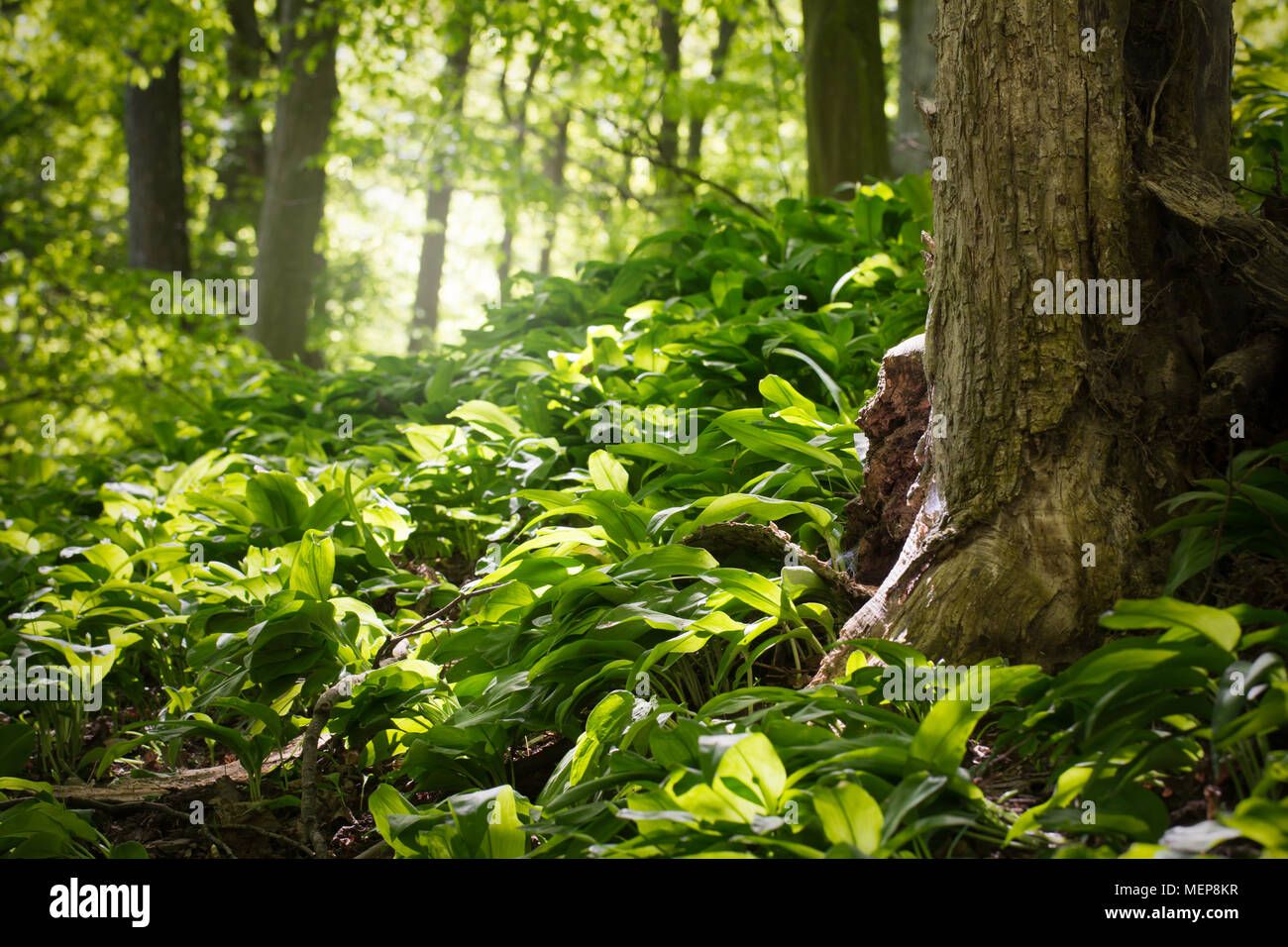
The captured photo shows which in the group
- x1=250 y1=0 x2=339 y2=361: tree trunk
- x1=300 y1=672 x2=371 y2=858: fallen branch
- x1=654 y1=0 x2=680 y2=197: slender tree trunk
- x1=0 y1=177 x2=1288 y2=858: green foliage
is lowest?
x1=300 y1=672 x2=371 y2=858: fallen branch

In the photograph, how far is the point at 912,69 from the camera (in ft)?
27.8

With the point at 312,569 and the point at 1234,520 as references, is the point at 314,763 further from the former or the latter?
the point at 1234,520

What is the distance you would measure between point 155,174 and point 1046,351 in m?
10.5

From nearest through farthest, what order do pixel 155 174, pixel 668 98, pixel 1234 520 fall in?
pixel 1234 520 → pixel 155 174 → pixel 668 98

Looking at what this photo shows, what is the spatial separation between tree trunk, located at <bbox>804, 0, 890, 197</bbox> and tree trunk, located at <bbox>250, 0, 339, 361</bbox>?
490 centimetres

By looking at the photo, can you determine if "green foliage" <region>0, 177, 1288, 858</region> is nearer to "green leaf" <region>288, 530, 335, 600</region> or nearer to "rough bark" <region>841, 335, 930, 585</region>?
"green leaf" <region>288, 530, 335, 600</region>

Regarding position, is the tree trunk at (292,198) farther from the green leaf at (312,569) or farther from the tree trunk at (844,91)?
the green leaf at (312,569)

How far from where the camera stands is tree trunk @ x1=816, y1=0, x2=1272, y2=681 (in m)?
2.03

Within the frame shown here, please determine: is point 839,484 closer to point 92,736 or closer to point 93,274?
point 92,736

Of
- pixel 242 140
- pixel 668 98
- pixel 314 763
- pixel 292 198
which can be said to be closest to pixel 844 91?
pixel 668 98

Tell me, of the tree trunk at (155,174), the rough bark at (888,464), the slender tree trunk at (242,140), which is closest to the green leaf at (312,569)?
the rough bark at (888,464)

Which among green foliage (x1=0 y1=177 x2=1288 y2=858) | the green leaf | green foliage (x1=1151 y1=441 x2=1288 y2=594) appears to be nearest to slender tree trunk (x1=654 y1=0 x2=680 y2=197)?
green foliage (x1=0 y1=177 x2=1288 y2=858)
